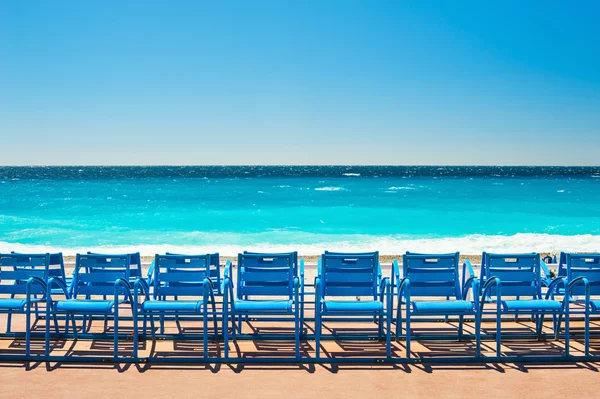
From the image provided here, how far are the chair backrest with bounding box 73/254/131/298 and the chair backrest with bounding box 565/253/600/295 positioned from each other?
4939 millimetres

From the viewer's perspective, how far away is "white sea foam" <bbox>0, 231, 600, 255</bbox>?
751 inches

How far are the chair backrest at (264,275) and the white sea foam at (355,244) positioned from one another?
12876 mm

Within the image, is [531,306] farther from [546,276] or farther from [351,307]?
[351,307]

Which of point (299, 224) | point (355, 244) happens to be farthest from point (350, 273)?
point (299, 224)

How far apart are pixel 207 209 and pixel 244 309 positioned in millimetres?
32481

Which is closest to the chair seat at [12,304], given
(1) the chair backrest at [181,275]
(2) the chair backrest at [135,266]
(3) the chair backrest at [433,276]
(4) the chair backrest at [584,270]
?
(2) the chair backrest at [135,266]

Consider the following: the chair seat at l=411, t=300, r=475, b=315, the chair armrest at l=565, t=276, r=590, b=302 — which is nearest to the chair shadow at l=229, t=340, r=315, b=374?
the chair seat at l=411, t=300, r=475, b=315

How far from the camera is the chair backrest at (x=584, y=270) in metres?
5.65

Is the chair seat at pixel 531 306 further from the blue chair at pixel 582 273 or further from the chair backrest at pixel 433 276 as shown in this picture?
the chair backrest at pixel 433 276

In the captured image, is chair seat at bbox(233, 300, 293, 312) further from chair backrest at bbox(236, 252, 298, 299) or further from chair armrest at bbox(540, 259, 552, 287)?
chair armrest at bbox(540, 259, 552, 287)

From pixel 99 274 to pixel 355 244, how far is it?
1654cm

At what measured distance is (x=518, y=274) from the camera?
562cm

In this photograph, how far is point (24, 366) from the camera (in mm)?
4930

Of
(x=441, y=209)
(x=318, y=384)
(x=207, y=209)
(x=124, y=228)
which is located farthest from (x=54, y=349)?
(x=441, y=209)
